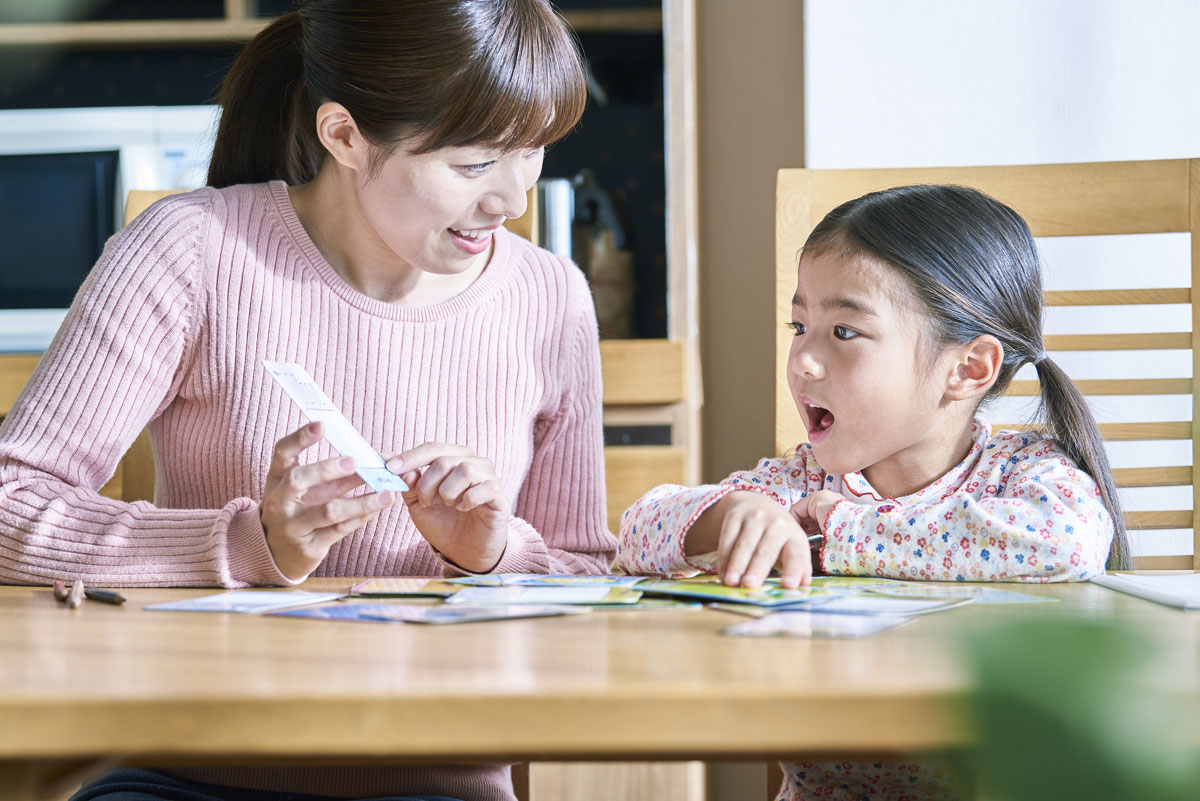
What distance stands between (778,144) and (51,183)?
168 centimetres

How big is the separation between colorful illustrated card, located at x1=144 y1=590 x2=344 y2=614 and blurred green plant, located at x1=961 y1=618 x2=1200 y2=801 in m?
0.64

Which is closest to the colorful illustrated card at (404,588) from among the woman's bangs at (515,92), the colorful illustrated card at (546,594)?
the colorful illustrated card at (546,594)

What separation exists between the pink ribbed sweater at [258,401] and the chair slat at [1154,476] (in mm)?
615

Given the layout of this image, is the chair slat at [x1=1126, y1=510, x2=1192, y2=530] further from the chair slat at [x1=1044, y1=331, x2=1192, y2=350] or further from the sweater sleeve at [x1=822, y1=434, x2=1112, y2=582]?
the sweater sleeve at [x1=822, y1=434, x2=1112, y2=582]

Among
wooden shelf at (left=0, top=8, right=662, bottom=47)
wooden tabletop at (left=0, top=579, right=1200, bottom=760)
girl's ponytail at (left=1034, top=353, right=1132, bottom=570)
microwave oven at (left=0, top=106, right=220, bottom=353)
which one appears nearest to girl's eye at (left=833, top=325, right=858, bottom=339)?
girl's ponytail at (left=1034, top=353, right=1132, bottom=570)

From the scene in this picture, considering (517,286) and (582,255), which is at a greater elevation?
(582,255)

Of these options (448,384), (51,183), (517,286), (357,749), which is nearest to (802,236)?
(517,286)

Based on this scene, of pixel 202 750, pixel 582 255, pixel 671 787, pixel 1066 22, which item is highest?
pixel 1066 22

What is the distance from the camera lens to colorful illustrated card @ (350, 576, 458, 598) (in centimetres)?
77

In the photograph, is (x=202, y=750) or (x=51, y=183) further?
(x=51, y=183)

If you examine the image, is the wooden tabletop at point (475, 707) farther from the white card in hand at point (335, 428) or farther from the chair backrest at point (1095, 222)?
the chair backrest at point (1095, 222)

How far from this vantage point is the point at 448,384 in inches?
47.8

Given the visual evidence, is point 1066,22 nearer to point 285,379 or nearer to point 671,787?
point 671,787

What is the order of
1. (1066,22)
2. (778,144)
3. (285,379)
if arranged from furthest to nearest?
(778,144) → (1066,22) → (285,379)
